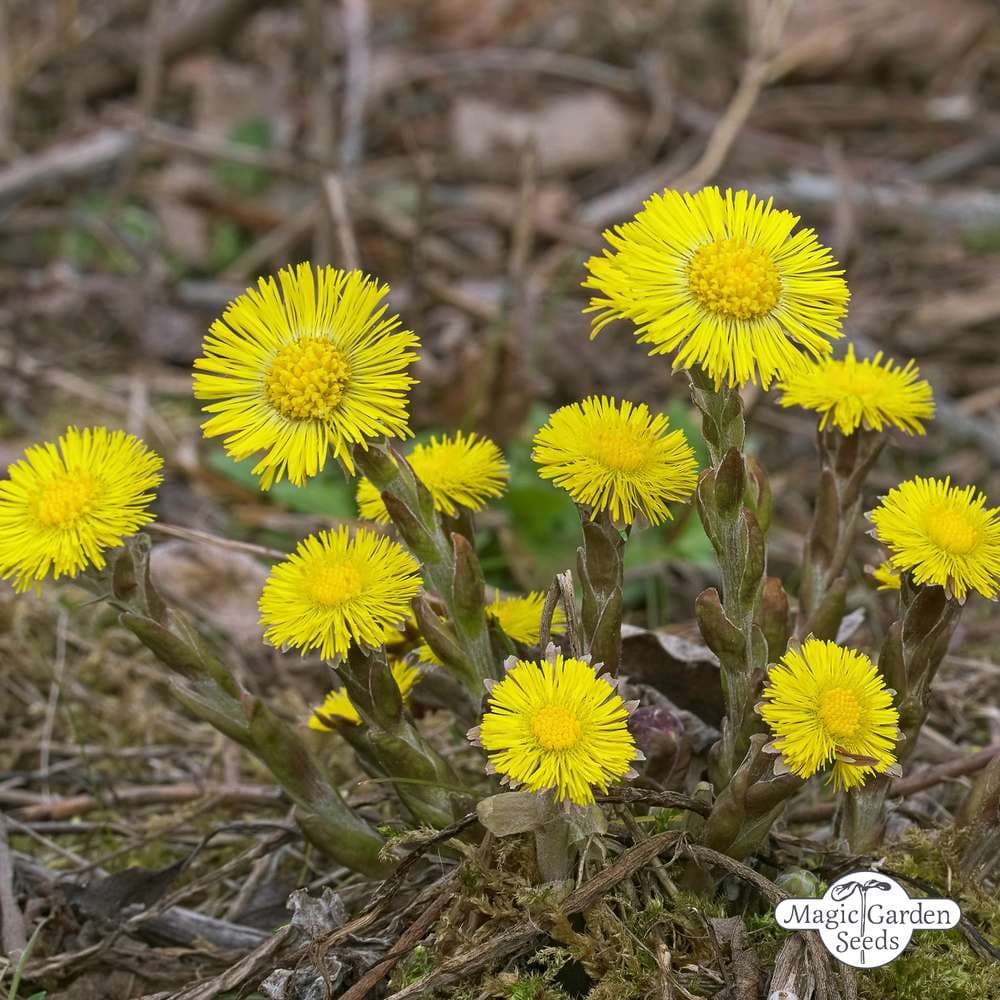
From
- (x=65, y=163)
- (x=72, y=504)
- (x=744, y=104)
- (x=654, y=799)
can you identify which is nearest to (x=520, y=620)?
(x=654, y=799)

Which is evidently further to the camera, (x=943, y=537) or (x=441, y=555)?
(x=441, y=555)

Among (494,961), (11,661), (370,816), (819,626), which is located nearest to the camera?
(494,961)

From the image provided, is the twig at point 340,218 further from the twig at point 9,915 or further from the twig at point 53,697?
the twig at point 9,915

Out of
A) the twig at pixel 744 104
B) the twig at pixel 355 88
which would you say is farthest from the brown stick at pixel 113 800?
the twig at pixel 355 88

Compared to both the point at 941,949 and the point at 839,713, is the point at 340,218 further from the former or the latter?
the point at 941,949

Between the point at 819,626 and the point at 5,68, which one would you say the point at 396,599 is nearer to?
the point at 819,626

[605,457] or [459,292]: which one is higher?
[459,292]

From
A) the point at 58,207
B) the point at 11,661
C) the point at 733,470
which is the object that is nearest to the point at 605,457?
the point at 733,470
